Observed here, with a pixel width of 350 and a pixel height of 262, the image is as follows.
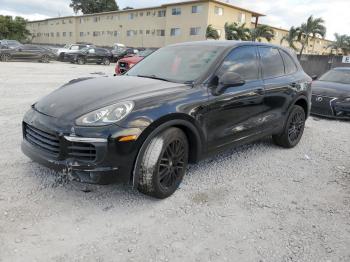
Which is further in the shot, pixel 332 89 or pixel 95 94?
pixel 332 89

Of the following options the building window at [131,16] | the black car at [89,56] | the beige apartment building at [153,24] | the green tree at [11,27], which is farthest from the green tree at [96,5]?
the black car at [89,56]

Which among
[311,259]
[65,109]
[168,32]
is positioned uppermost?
[168,32]

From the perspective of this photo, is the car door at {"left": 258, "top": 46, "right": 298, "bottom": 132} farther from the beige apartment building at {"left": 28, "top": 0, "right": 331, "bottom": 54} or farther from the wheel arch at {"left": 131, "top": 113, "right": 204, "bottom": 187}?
the beige apartment building at {"left": 28, "top": 0, "right": 331, "bottom": 54}

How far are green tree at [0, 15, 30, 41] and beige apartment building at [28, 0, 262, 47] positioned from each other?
6811mm

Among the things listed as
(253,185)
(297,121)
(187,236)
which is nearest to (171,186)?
(187,236)

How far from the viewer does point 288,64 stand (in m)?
5.65

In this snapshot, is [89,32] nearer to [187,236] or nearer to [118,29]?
[118,29]

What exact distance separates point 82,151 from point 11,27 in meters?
67.4

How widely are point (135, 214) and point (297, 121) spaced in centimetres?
363

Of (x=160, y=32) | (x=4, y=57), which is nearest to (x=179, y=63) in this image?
(x=4, y=57)

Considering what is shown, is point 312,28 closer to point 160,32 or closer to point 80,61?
point 160,32

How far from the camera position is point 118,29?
181 feet

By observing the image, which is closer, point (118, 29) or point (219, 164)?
point (219, 164)

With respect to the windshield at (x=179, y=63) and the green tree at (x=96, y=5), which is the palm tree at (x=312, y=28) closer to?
the windshield at (x=179, y=63)
